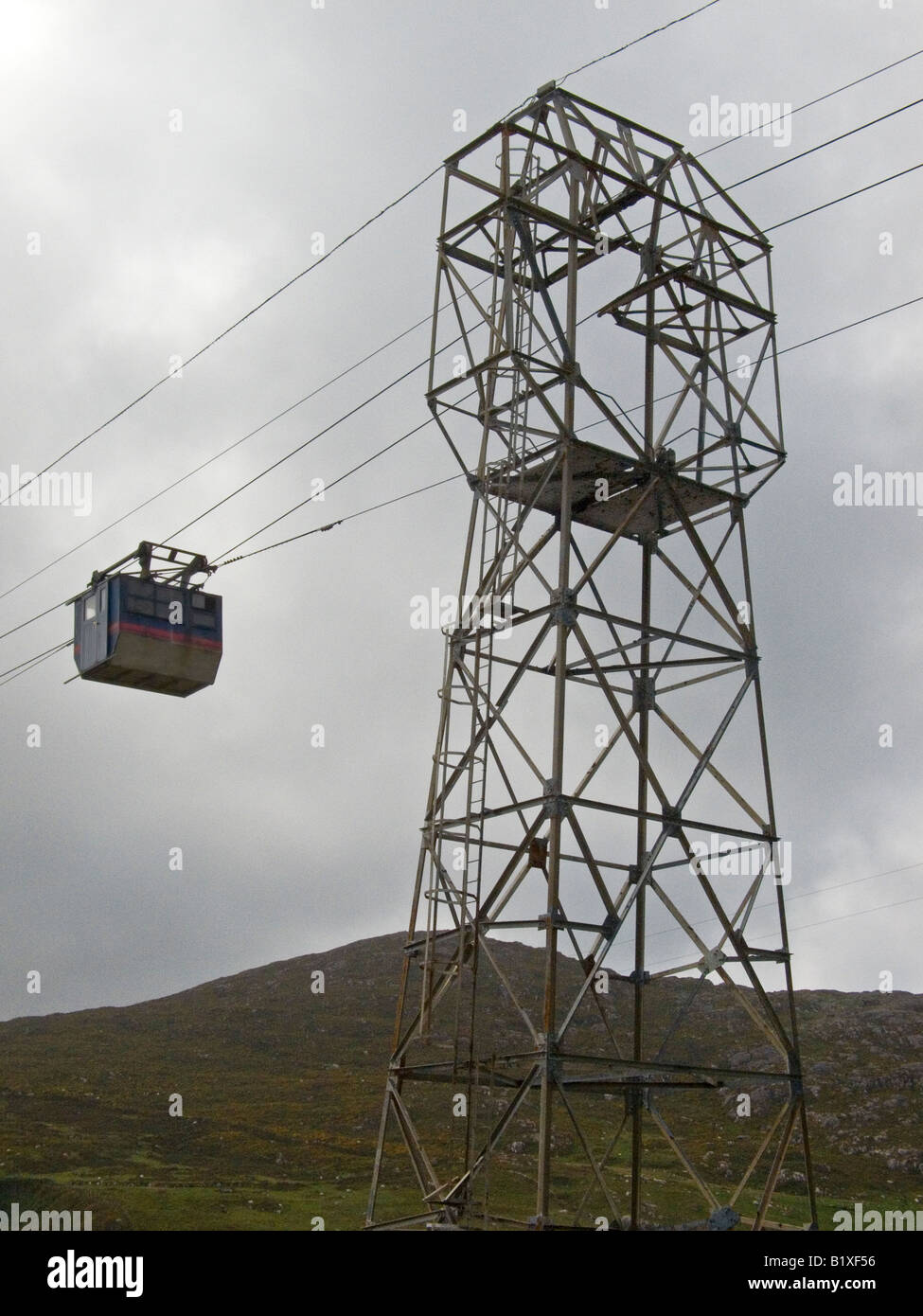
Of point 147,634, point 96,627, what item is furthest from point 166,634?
point 96,627

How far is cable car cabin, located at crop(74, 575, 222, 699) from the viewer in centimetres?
3262

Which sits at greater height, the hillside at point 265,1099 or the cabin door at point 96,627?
the cabin door at point 96,627

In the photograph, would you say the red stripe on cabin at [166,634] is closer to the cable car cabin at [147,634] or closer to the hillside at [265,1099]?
the cable car cabin at [147,634]

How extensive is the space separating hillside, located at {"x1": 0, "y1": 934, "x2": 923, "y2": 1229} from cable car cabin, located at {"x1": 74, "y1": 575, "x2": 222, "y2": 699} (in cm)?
3013

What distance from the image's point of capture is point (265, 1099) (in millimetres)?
101625

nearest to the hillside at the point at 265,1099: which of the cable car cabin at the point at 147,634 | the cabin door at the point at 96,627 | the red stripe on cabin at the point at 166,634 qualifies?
the cable car cabin at the point at 147,634

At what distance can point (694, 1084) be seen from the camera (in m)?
27.5

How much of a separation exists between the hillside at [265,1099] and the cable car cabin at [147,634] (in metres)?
30.1

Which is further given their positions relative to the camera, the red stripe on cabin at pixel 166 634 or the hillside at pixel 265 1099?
the hillside at pixel 265 1099

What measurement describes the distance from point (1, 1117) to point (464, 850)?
75.1 metres

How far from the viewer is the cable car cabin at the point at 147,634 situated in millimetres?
32625

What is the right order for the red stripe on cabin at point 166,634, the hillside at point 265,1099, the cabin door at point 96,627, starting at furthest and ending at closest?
1. the hillside at point 265,1099
2. the cabin door at point 96,627
3. the red stripe on cabin at point 166,634

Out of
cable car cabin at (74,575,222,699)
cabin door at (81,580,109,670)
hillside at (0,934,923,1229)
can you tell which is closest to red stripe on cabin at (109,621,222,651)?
cable car cabin at (74,575,222,699)
